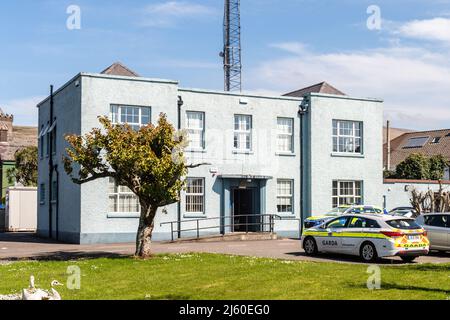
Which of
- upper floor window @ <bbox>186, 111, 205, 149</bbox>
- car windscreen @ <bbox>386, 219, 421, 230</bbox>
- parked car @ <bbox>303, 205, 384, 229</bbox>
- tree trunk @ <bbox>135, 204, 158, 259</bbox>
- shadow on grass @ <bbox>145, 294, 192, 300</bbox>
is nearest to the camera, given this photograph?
shadow on grass @ <bbox>145, 294, 192, 300</bbox>

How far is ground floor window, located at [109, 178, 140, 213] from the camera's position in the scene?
95.6ft

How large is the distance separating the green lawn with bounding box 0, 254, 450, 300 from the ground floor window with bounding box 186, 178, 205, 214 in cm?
1064

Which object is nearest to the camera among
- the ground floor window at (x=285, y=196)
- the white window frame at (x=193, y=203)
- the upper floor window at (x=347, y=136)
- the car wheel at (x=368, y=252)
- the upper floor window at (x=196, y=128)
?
the car wheel at (x=368, y=252)

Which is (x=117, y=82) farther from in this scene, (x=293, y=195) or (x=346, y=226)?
(x=346, y=226)

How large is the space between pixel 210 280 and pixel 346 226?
715cm

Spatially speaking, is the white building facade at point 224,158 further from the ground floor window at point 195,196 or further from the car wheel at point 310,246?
the car wheel at point 310,246

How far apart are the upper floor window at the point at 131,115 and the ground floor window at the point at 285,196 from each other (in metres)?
7.71

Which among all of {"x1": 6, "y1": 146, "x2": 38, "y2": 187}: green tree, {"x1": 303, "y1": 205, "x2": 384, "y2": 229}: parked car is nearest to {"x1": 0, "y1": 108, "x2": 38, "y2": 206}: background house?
{"x1": 6, "y1": 146, "x2": 38, "y2": 187}: green tree

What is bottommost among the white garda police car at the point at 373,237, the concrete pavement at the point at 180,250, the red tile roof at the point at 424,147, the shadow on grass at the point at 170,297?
the concrete pavement at the point at 180,250

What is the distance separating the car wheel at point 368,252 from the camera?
A: 2003cm

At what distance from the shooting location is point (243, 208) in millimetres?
33062

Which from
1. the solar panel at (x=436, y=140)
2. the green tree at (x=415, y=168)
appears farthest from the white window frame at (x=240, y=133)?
the solar panel at (x=436, y=140)

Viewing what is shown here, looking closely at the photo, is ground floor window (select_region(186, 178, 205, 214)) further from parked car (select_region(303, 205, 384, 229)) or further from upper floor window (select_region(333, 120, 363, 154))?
upper floor window (select_region(333, 120, 363, 154))
